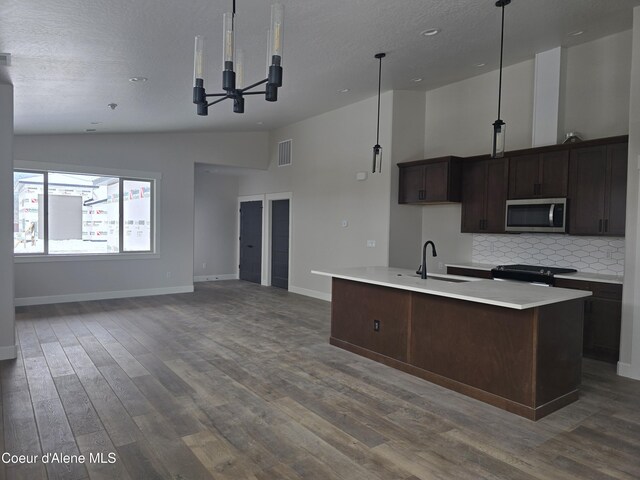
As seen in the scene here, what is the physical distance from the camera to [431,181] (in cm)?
587

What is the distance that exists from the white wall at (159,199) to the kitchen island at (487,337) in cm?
503

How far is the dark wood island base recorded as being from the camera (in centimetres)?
301

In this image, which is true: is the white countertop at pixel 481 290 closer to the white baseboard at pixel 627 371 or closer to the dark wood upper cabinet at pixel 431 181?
the white baseboard at pixel 627 371

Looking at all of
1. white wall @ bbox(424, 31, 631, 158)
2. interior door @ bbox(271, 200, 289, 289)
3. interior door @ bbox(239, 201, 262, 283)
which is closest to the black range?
white wall @ bbox(424, 31, 631, 158)

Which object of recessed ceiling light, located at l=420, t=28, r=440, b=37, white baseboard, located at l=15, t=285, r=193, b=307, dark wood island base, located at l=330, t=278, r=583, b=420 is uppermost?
recessed ceiling light, located at l=420, t=28, r=440, b=37

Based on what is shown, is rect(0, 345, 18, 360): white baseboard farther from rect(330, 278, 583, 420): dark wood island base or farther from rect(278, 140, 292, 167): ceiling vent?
rect(278, 140, 292, 167): ceiling vent

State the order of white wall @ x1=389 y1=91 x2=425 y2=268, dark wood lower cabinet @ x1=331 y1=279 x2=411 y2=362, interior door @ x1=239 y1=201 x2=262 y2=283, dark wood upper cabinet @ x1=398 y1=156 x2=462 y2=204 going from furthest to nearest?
interior door @ x1=239 y1=201 x2=262 y2=283 → white wall @ x1=389 y1=91 x2=425 y2=268 → dark wood upper cabinet @ x1=398 y1=156 x2=462 y2=204 → dark wood lower cabinet @ x1=331 y1=279 x2=411 y2=362

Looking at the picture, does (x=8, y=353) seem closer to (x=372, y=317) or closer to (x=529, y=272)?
(x=372, y=317)

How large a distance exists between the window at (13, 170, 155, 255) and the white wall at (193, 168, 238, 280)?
1.89 metres

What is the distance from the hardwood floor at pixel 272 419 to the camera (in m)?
2.35

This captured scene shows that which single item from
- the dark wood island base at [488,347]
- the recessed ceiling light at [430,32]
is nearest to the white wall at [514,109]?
the recessed ceiling light at [430,32]

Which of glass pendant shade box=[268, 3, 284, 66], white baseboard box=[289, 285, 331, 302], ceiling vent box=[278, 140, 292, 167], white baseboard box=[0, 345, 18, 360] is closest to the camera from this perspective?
glass pendant shade box=[268, 3, 284, 66]

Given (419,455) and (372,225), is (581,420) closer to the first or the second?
(419,455)

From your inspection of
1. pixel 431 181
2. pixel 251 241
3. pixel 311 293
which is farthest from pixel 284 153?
pixel 431 181
